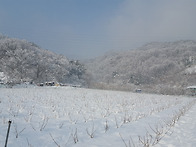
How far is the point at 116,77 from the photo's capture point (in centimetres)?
10412

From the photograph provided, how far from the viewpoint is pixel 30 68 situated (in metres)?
55.4

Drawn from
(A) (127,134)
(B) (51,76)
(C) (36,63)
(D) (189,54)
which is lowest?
(A) (127,134)

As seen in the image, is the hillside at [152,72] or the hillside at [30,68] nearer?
the hillside at [30,68]

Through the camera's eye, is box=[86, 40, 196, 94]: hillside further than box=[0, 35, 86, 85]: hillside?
Yes

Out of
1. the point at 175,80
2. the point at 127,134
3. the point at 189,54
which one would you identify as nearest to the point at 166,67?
the point at 175,80

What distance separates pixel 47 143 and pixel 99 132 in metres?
1.66

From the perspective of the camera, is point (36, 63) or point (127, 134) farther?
point (36, 63)

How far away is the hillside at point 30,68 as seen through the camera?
155 feet

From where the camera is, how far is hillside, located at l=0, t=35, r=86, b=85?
47281 mm

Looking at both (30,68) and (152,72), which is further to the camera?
(152,72)

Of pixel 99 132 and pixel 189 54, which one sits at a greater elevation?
pixel 189 54

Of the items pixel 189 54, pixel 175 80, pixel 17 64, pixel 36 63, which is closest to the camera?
pixel 17 64

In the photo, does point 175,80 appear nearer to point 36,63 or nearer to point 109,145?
point 36,63

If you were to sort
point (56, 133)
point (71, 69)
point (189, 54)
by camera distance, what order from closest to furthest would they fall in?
point (56, 133) → point (71, 69) → point (189, 54)
